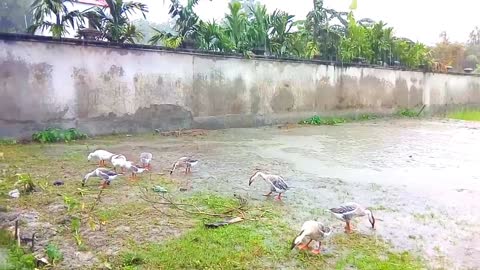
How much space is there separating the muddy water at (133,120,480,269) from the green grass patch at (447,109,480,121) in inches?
200

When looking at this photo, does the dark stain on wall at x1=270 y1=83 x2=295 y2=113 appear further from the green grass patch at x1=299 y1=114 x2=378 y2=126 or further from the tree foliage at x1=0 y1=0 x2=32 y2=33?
the tree foliage at x1=0 y1=0 x2=32 y2=33

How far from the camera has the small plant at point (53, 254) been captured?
2051 millimetres

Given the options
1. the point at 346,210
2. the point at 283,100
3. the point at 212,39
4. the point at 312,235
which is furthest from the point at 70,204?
the point at 283,100

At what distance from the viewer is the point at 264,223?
273 cm

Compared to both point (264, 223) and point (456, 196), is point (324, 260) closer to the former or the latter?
point (264, 223)

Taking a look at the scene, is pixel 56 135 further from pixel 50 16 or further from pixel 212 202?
pixel 212 202

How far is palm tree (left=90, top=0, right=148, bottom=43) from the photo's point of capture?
7305 mm

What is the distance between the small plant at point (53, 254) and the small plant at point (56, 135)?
14.7 feet

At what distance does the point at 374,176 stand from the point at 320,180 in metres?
0.66

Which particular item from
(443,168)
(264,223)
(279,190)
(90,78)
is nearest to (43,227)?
(264,223)

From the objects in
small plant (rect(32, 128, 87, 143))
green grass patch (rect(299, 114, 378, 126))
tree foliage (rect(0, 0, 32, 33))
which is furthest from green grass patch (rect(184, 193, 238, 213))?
tree foliage (rect(0, 0, 32, 33))

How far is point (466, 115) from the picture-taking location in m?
13.4

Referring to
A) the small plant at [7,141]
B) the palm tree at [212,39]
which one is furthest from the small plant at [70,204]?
the palm tree at [212,39]

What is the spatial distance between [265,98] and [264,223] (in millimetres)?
6792
